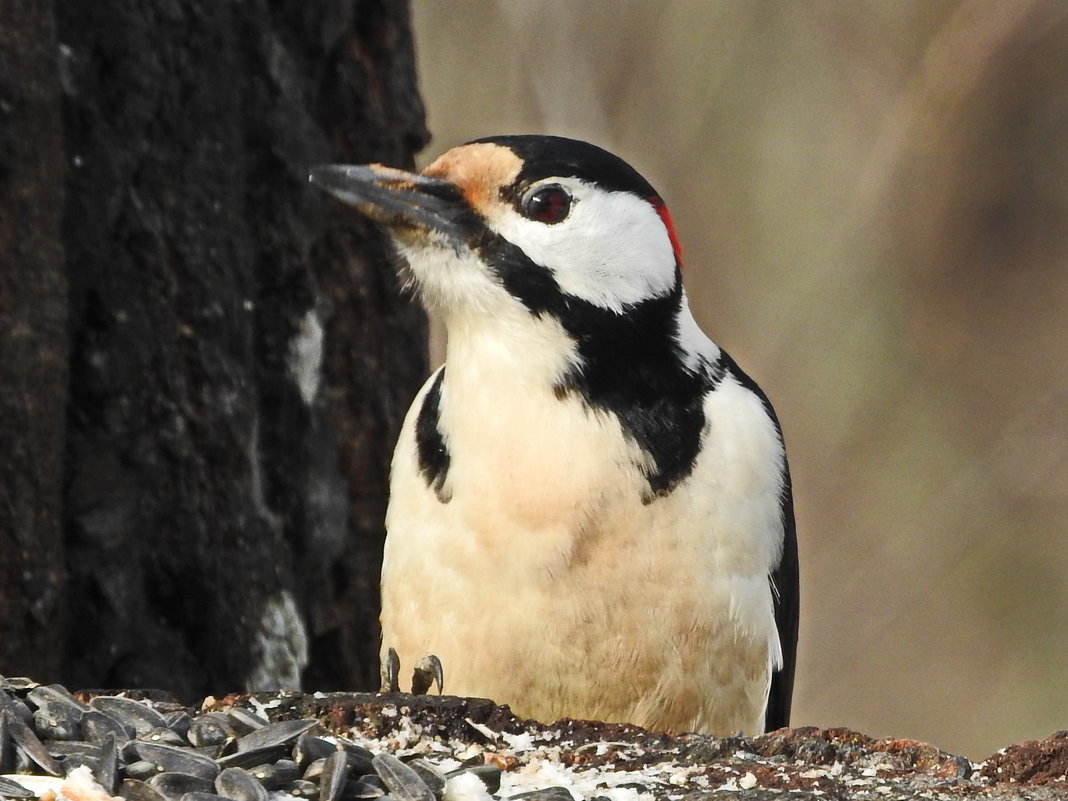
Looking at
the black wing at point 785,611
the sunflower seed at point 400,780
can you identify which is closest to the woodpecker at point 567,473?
the black wing at point 785,611

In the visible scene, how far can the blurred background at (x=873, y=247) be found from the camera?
730 cm

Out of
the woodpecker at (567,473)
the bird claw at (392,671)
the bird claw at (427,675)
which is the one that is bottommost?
the bird claw at (392,671)

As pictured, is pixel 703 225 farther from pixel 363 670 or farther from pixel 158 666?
pixel 158 666

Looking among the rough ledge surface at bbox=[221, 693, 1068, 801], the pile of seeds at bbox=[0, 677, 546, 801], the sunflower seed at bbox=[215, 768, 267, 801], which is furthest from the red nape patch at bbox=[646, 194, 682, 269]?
the sunflower seed at bbox=[215, 768, 267, 801]

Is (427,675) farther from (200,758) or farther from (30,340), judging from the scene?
(30,340)

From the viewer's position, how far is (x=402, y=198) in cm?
346

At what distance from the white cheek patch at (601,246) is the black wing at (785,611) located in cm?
57

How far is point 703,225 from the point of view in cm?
769

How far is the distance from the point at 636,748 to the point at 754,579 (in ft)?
2.45

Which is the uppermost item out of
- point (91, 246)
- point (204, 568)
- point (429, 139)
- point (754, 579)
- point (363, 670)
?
point (429, 139)

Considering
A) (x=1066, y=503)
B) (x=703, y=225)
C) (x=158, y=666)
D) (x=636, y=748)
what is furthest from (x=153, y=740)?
(x=1066, y=503)

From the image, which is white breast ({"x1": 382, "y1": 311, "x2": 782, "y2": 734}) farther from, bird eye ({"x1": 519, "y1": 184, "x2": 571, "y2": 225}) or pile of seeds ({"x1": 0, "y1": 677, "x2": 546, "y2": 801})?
pile of seeds ({"x1": 0, "y1": 677, "x2": 546, "y2": 801})

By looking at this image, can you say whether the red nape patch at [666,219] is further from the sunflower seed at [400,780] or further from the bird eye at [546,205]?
the sunflower seed at [400,780]

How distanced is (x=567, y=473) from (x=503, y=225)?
0.53 m
